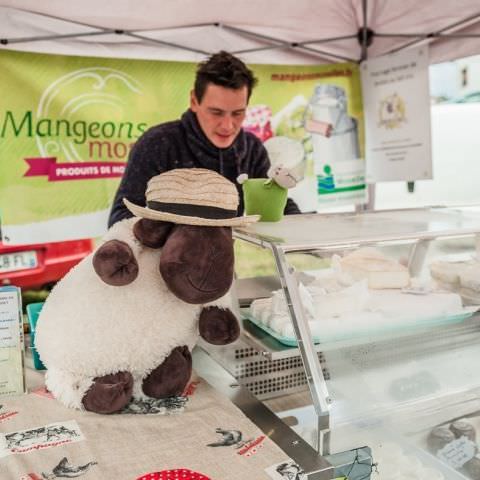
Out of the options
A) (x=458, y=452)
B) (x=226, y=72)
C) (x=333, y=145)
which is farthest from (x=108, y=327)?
(x=333, y=145)

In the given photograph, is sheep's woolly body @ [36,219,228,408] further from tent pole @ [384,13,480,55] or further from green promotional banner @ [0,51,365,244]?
tent pole @ [384,13,480,55]

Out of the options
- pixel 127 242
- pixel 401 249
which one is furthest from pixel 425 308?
pixel 127 242

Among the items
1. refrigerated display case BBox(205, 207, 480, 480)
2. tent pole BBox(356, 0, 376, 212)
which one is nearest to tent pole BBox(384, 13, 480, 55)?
tent pole BBox(356, 0, 376, 212)

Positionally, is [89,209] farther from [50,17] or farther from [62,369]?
[62,369]

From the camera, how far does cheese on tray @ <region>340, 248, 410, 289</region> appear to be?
1.72m

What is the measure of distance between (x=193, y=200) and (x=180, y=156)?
1688mm

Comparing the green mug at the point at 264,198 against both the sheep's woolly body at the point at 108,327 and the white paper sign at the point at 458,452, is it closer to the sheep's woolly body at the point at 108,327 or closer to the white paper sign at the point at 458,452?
the sheep's woolly body at the point at 108,327

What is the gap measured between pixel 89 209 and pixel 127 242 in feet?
6.85

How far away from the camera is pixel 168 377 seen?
1.35 metres

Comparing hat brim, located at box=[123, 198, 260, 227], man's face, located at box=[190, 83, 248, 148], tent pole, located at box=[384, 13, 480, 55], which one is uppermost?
tent pole, located at box=[384, 13, 480, 55]

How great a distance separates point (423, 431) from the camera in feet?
4.82

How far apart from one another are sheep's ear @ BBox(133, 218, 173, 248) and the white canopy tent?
205cm

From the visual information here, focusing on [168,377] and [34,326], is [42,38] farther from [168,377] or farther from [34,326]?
[168,377]

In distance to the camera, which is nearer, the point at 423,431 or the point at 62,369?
the point at 62,369
